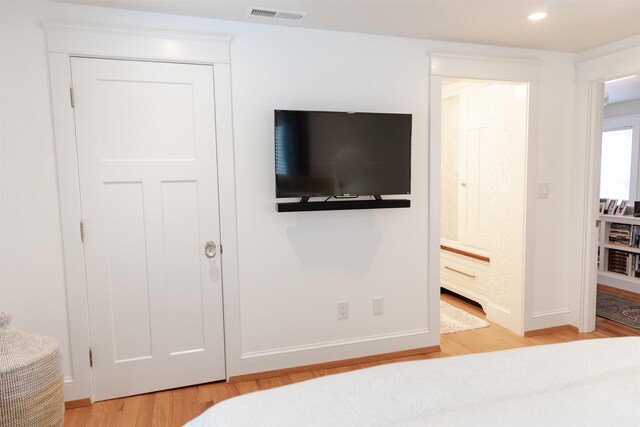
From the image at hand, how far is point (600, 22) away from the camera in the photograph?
274cm

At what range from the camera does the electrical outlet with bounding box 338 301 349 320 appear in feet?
9.86

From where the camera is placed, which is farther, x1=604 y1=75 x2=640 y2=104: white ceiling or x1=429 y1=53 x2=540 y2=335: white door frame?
x1=604 y1=75 x2=640 y2=104: white ceiling

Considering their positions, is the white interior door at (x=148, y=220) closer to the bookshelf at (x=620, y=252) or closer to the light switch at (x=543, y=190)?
the light switch at (x=543, y=190)

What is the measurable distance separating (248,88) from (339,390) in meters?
2.02

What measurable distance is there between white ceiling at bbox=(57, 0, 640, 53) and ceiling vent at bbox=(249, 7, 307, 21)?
0.14ft

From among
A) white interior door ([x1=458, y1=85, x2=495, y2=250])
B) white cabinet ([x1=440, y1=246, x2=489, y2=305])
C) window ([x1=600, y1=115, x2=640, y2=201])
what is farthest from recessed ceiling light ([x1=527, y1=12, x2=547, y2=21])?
window ([x1=600, y1=115, x2=640, y2=201])

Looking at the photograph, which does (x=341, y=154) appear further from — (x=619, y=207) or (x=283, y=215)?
(x=619, y=207)

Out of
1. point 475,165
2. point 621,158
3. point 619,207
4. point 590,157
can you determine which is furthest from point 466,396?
point 621,158

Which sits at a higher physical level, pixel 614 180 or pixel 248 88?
pixel 248 88

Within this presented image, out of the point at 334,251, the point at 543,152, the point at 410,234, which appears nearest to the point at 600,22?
the point at 543,152

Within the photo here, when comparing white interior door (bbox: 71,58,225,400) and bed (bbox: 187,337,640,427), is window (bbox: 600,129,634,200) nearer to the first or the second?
bed (bbox: 187,337,640,427)

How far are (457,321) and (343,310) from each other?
56.2 inches

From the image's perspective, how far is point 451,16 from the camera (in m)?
2.57

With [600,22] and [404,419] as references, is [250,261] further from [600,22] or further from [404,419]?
[600,22]
